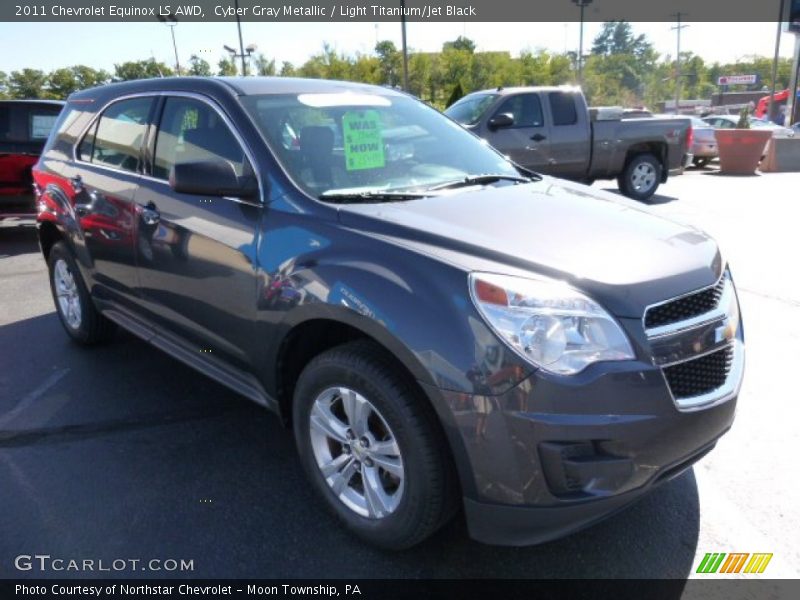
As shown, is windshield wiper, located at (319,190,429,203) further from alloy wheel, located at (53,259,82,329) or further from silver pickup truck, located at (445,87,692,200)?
silver pickup truck, located at (445,87,692,200)

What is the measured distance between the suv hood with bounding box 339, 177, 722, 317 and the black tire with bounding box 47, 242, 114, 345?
2883 millimetres

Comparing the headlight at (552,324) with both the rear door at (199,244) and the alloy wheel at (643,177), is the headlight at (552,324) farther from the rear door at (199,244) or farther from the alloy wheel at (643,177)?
the alloy wheel at (643,177)

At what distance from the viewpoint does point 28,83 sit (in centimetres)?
5903

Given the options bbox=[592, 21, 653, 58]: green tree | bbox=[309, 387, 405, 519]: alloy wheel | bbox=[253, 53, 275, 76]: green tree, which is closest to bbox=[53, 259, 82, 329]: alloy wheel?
bbox=[309, 387, 405, 519]: alloy wheel

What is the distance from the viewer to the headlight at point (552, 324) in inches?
83.8

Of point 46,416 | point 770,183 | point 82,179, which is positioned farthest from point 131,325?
point 770,183

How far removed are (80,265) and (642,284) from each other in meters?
3.83

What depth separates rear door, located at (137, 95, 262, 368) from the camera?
2.99m

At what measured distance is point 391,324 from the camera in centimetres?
231

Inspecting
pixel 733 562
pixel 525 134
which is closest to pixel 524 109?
pixel 525 134

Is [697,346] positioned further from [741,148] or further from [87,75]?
[87,75]

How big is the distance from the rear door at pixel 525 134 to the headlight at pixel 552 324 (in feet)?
28.5

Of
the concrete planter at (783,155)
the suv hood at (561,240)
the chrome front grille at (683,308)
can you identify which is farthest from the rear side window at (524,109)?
the concrete planter at (783,155)

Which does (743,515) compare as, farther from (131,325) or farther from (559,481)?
(131,325)
